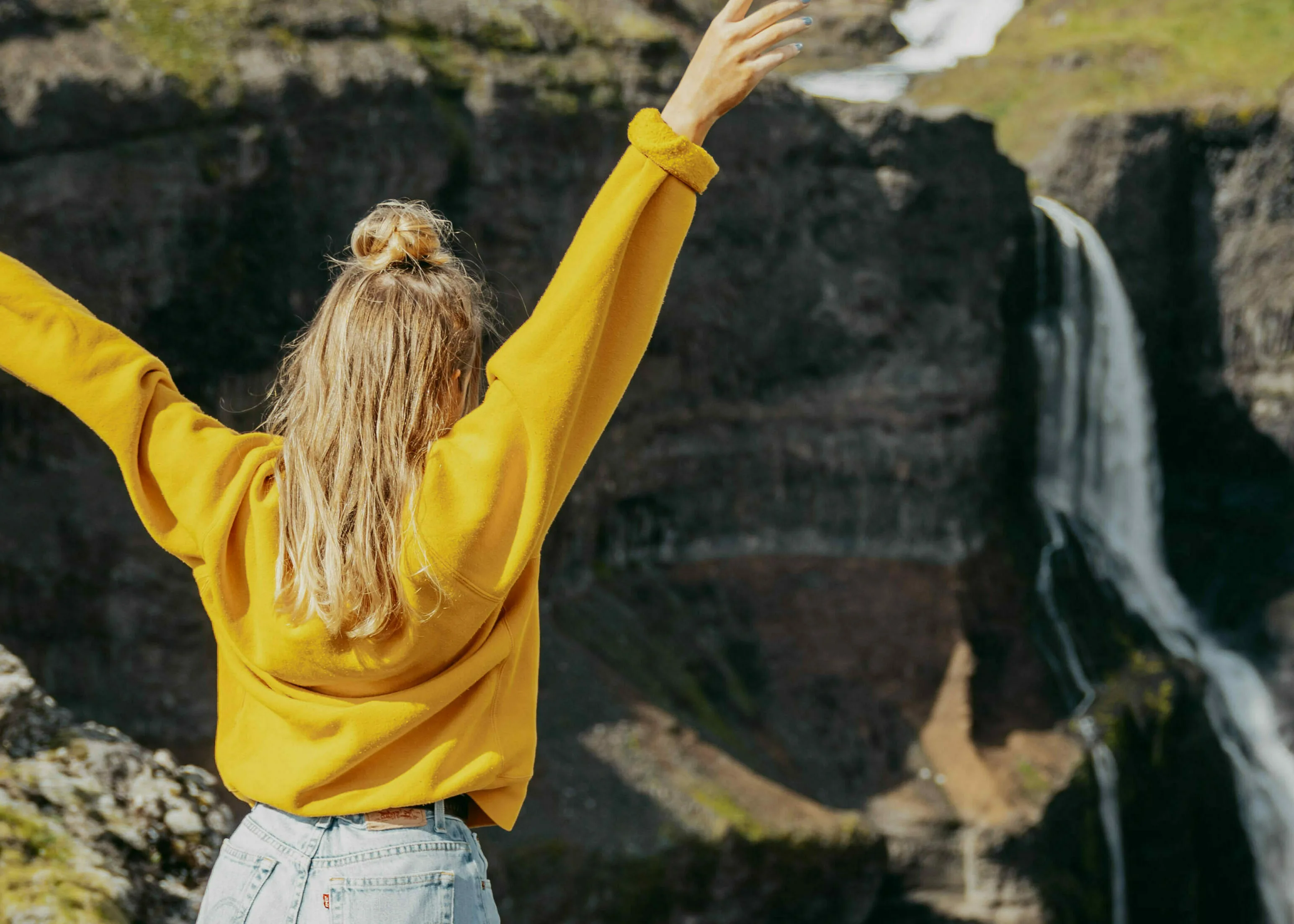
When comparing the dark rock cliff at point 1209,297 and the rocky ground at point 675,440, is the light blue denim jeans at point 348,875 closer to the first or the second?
the rocky ground at point 675,440

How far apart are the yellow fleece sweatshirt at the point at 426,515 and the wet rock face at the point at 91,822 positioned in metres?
2.02

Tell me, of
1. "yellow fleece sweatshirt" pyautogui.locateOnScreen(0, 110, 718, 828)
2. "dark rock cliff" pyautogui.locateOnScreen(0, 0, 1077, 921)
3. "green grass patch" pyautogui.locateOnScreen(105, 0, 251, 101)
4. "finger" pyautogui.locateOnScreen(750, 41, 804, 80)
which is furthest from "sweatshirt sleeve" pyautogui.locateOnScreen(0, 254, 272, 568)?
"green grass patch" pyautogui.locateOnScreen(105, 0, 251, 101)

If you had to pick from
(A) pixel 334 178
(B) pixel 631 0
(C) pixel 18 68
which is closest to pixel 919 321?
(B) pixel 631 0

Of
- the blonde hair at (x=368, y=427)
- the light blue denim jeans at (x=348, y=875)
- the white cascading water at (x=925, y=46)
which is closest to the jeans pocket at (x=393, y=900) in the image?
the light blue denim jeans at (x=348, y=875)

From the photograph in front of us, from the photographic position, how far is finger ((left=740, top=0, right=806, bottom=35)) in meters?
2.14

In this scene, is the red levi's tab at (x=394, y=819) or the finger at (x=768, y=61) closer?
the finger at (x=768, y=61)

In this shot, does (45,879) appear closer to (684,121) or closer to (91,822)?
(91,822)

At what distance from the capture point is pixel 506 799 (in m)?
2.37

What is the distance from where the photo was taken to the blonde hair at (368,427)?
2.12 meters

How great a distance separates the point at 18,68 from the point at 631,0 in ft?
24.2

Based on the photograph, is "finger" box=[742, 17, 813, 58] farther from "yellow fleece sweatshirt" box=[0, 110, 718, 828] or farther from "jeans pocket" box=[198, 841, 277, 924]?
"jeans pocket" box=[198, 841, 277, 924]

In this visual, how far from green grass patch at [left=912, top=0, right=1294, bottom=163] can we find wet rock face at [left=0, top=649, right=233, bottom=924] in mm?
19827

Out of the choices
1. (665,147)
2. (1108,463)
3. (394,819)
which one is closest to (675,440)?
(1108,463)

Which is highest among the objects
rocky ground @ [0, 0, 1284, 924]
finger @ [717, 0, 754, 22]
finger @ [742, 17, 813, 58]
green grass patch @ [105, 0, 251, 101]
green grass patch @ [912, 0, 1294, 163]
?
green grass patch @ [912, 0, 1294, 163]
